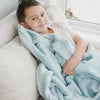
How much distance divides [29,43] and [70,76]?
33 centimetres

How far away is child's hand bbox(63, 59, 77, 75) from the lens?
1.22 meters

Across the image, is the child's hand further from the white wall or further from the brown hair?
the white wall

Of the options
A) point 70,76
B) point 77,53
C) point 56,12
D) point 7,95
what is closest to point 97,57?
point 77,53

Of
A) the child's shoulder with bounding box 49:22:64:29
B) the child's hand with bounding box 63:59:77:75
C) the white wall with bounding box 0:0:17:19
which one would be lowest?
the child's hand with bounding box 63:59:77:75

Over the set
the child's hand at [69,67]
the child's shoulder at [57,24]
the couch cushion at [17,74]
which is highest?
the couch cushion at [17,74]

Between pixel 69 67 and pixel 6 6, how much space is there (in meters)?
0.70

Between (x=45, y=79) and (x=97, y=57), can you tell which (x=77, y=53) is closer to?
(x=97, y=57)

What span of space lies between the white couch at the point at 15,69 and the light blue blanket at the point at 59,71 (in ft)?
0.17

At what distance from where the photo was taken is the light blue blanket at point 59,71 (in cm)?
110

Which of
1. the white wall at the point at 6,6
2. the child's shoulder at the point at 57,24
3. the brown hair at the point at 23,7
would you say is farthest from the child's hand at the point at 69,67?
the white wall at the point at 6,6

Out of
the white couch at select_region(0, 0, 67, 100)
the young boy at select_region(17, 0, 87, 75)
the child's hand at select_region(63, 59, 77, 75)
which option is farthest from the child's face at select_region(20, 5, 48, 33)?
the child's hand at select_region(63, 59, 77, 75)

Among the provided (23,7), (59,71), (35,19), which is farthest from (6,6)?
(59,71)

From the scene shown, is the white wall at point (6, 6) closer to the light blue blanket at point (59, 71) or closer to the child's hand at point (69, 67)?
the light blue blanket at point (59, 71)

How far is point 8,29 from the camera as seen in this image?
4.07ft
